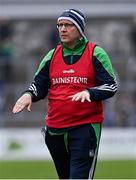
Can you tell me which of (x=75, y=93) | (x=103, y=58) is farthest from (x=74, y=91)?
(x=103, y=58)

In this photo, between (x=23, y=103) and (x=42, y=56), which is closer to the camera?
(x=23, y=103)

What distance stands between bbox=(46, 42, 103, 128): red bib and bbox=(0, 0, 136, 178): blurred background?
840cm

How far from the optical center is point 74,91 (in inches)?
395

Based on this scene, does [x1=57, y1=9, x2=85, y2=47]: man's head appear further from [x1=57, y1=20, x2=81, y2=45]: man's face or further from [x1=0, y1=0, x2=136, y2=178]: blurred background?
[x1=0, y1=0, x2=136, y2=178]: blurred background

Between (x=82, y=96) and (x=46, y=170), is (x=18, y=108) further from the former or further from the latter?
(x=46, y=170)

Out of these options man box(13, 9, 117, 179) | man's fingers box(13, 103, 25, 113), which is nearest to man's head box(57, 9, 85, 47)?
man box(13, 9, 117, 179)

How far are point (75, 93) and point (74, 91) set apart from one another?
Result: 0.06m

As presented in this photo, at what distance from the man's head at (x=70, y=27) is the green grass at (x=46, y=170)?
624 cm

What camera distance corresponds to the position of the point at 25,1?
27.0 m

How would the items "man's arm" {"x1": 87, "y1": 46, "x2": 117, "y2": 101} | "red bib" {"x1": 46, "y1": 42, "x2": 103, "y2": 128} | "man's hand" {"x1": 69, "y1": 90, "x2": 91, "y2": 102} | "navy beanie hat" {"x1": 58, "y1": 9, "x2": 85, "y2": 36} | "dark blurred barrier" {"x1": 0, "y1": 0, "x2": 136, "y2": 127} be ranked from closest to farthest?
"man's hand" {"x1": 69, "y1": 90, "x2": 91, "y2": 102} < "man's arm" {"x1": 87, "y1": 46, "x2": 117, "y2": 101} < "red bib" {"x1": 46, "y1": 42, "x2": 103, "y2": 128} < "navy beanie hat" {"x1": 58, "y1": 9, "x2": 85, "y2": 36} < "dark blurred barrier" {"x1": 0, "y1": 0, "x2": 136, "y2": 127}

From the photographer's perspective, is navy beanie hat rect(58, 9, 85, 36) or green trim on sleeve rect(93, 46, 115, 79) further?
navy beanie hat rect(58, 9, 85, 36)

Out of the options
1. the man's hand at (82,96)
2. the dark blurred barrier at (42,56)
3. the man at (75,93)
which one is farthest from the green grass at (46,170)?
the man's hand at (82,96)

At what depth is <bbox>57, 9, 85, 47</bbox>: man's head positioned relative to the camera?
1003 cm

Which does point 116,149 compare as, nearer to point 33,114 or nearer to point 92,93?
point 33,114
